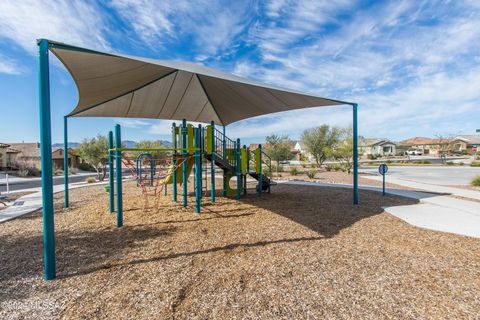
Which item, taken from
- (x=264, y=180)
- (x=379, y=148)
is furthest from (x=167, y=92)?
(x=379, y=148)

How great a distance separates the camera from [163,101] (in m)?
9.57

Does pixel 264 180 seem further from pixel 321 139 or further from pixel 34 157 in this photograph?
pixel 34 157

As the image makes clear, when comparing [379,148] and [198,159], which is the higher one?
[379,148]

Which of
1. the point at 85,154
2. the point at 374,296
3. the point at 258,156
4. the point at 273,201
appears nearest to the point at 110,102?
the point at 258,156

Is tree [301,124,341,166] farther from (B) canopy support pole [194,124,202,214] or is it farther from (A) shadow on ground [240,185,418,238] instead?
(B) canopy support pole [194,124,202,214]

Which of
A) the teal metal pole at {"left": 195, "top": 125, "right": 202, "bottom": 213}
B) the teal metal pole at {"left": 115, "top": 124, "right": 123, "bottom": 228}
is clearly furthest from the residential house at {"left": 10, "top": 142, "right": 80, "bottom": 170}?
the teal metal pole at {"left": 115, "top": 124, "right": 123, "bottom": 228}

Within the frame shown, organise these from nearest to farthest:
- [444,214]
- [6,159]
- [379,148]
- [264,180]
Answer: [444,214] → [264,180] → [6,159] → [379,148]

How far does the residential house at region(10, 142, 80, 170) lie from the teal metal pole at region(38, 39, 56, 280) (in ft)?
100

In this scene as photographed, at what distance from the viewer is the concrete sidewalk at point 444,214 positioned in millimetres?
5436

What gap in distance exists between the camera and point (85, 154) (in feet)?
61.0

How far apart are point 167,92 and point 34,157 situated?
98.4ft

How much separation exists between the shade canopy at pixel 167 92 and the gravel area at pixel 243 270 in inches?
128

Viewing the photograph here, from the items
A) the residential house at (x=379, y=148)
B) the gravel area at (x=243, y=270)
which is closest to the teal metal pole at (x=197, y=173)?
the gravel area at (x=243, y=270)

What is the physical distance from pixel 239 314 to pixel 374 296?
1610 mm
